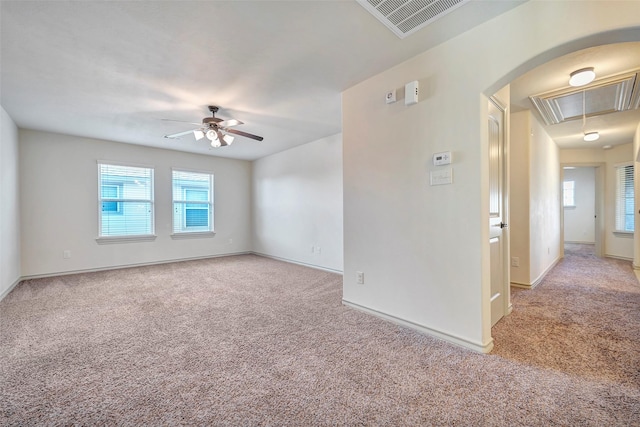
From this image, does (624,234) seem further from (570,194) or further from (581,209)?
(570,194)

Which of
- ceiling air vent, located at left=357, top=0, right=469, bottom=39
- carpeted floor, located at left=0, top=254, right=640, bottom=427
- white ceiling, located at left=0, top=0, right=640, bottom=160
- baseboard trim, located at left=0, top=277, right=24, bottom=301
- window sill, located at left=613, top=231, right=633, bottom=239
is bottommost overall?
carpeted floor, located at left=0, top=254, right=640, bottom=427

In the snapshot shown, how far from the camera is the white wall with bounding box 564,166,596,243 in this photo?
8484 mm

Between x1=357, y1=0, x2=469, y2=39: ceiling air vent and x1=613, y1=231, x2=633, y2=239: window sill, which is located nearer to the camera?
x1=357, y1=0, x2=469, y2=39: ceiling air vent

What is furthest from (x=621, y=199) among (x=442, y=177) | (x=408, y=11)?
(x=408, y=11)

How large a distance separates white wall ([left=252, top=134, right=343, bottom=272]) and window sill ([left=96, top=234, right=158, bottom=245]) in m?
2.36

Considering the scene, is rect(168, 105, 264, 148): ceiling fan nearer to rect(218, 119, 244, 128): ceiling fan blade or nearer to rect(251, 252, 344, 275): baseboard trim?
rect(218, 119, 244, 128): ceiling fan blade

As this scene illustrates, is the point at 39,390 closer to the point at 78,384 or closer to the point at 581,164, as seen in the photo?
the point at 78,384

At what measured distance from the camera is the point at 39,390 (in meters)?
1.72

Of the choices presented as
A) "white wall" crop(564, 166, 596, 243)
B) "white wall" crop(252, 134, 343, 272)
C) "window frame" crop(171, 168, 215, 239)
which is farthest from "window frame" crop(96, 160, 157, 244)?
"white wall" crop(564, 166, 596, 243)

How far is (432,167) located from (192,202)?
18.4ft

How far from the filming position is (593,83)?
2883 mm

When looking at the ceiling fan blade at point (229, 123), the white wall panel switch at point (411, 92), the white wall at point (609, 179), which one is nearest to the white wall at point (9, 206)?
the ceiling fan blade at point (229, 123)

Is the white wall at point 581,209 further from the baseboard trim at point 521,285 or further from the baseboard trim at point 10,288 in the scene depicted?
the baseboard trim at point 10,288

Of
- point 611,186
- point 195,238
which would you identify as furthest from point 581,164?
point 195,238
